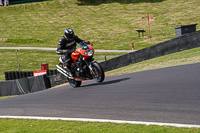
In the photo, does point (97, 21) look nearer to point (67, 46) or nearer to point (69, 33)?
point (67, 46)

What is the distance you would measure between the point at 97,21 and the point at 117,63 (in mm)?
31755

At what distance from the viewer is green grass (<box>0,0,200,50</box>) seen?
130 ft

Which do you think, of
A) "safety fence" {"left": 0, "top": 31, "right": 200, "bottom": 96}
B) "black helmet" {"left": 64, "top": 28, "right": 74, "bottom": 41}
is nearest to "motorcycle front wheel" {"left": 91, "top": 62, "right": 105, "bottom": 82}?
"black helmet" {"left": 64, "top": 28, "right": 74, "bottom": 41}

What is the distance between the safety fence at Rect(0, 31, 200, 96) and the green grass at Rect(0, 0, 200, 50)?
606 inches

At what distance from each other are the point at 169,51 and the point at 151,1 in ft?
134

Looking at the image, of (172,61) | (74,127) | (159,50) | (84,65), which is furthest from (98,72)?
(159,50)

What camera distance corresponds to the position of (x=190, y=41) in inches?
672

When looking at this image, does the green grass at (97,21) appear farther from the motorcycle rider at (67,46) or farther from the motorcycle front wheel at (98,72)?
the motorcycle front wheel at (98,72)

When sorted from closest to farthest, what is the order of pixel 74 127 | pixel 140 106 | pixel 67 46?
pixel 74 127
pixel 140 106
pixel 67 46

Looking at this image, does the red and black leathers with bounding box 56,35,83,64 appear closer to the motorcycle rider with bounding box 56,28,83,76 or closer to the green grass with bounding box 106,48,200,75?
the motorcycle rider with bounding box 56,28,83,76

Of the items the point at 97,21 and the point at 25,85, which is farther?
the point at 97,21

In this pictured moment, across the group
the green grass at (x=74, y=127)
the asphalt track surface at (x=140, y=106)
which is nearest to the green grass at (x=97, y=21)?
the asphalt track surface at (x=140, y=106)

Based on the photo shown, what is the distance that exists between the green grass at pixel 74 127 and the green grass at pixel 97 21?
28.8 meters

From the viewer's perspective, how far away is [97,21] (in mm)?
49125
